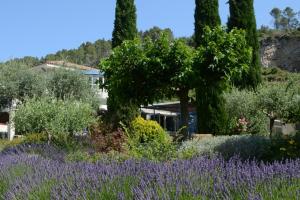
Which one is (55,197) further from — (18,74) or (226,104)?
(18,74)

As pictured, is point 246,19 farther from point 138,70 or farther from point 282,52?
point 282,52

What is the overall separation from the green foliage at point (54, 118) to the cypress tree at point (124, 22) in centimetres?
1161

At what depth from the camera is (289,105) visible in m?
18.8

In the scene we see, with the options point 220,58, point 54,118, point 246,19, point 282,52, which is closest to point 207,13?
point 246,19

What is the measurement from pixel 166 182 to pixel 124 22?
86.8ft

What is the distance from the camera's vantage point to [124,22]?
1163 inches

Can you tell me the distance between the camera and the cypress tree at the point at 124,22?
29.2 meters

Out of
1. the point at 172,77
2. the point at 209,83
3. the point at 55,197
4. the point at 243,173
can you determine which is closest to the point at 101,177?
the point at 55,197

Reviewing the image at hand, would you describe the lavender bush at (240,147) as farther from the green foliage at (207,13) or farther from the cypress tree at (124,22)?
the cypress tree at (124,22)

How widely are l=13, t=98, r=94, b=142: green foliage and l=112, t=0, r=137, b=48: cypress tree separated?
11.6m

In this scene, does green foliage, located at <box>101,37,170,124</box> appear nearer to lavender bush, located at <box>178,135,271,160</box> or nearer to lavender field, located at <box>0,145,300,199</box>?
lavender bush, located at <box>178,135,271,160</box>

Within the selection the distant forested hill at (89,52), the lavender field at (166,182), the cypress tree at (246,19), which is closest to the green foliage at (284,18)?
the distant forested hill at (89,52)

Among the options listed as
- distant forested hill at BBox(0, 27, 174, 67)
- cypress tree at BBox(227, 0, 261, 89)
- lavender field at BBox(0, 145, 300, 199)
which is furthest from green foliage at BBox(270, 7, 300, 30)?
lavender field at BBox(0, 145, 300, 199)

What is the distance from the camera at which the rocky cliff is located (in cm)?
5244
